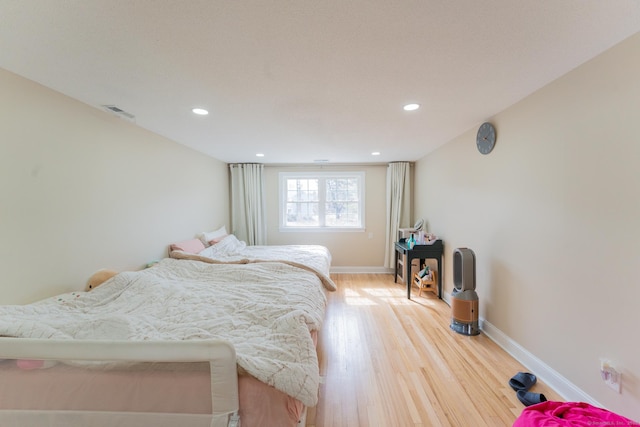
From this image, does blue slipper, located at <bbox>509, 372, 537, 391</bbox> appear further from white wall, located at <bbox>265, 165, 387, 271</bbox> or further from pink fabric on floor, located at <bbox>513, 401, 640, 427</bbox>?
white wall, located at <bbox>265, 165, 387, 271</bbox>

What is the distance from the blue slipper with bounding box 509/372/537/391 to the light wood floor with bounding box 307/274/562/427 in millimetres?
44

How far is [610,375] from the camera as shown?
1.49 metres

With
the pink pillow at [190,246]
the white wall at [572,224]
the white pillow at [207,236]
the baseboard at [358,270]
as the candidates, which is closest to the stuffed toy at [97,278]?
the pink pillow at [190,246]

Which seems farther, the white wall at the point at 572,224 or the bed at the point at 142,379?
the white wall at the point at 572,224

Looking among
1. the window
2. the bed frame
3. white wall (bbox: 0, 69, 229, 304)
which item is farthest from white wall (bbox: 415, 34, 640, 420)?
white wall (bbox: 0, 69, 229, 304)

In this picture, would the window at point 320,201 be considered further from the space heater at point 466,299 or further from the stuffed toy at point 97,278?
the stuffed toy at point 97,278

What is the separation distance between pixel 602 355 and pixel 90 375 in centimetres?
277

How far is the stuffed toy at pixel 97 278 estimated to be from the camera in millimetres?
2100

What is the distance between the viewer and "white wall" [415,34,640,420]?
1.41m

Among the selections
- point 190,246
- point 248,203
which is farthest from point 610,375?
point 248,203

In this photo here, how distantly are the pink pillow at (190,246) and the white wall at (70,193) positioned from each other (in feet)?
0.40

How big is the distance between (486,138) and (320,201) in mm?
3153

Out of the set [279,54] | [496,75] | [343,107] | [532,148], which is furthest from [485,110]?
[279,54]

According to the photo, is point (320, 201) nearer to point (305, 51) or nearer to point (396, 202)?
point (396, 202)
